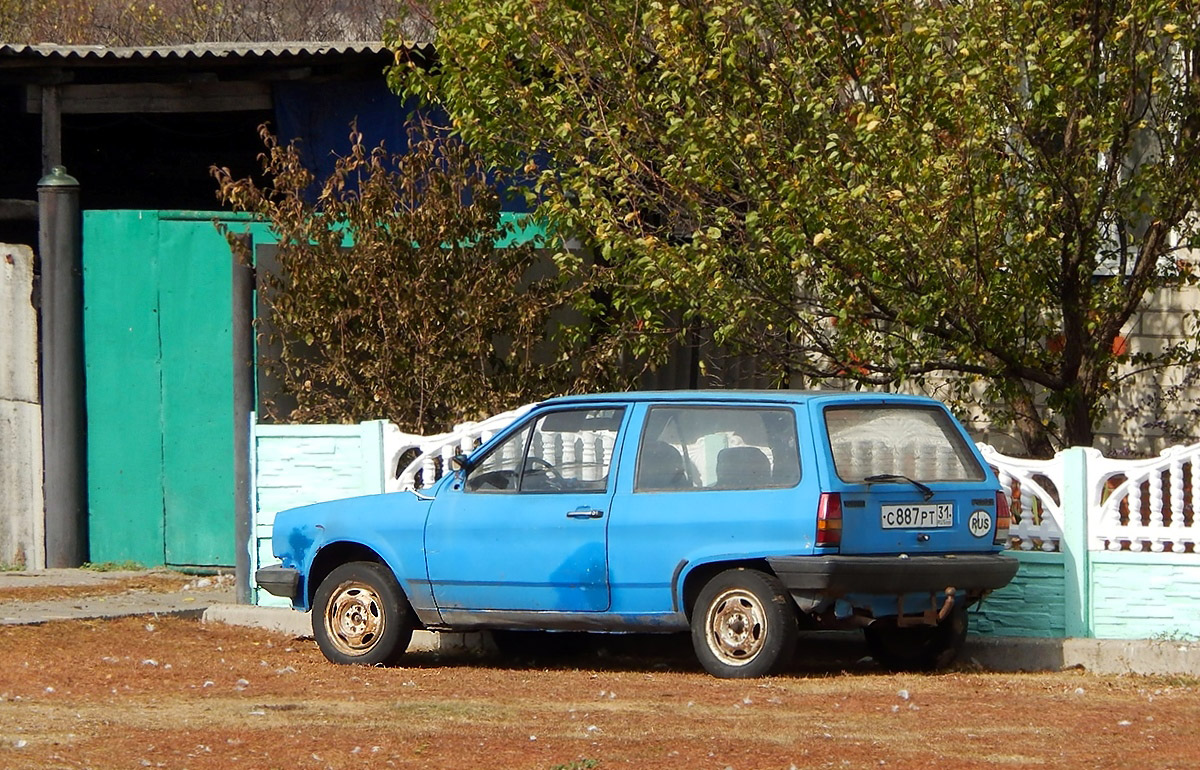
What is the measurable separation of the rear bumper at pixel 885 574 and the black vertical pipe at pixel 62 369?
6708mm

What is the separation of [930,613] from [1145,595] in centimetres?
129

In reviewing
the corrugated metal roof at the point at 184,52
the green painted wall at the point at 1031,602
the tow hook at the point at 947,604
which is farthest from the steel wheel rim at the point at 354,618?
the corrugated metal roof at the point at 184,52

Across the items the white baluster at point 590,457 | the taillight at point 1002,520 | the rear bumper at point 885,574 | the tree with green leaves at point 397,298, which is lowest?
the rear bumper at point 885,574

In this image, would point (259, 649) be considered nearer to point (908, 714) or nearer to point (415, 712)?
point (415, 712)

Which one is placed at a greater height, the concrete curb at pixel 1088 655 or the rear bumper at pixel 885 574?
the rear bumper at pixel 885 574

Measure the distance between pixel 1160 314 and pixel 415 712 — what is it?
888 cm

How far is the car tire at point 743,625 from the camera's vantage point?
870 centimetres

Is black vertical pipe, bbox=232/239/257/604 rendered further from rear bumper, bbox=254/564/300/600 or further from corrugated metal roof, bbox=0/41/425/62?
corrugated metal roof, bbox=0/41/425/62

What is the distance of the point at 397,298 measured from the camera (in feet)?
39.5

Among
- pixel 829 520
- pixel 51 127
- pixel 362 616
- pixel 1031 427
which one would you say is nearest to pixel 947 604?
pixel 829 520

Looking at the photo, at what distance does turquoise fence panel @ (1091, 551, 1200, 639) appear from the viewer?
9273mm

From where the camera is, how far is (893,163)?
34.9ft

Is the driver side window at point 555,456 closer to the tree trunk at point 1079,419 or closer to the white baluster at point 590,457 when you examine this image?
the white baluster at point 590,457

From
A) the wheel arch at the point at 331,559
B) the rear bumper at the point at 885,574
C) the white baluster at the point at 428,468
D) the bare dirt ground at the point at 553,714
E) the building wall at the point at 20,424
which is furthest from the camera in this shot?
the building wall at the point at 20,424
